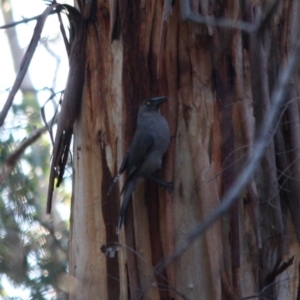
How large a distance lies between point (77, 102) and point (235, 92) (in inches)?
30.0

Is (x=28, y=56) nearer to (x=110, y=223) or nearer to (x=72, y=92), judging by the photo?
(x=72, y=92)

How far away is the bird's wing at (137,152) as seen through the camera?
3.19m

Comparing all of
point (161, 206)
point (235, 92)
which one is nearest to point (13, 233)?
point (161, 206)

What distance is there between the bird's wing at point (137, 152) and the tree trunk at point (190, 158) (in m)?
0.05

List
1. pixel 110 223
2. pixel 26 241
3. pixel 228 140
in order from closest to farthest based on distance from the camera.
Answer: pixel 228 140, pixel 110 223, pixel 26 241

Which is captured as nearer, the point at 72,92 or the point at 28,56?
the point at 28,56

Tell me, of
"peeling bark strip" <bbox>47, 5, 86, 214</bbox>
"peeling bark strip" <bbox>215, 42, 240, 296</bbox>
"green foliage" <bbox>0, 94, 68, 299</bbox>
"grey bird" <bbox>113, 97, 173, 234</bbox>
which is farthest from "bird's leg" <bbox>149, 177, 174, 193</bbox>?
"green foliage" <bbox>0, 94, 68, 299</bbox>

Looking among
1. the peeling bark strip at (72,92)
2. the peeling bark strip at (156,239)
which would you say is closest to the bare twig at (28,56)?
the peeling bark strip at (72,92)

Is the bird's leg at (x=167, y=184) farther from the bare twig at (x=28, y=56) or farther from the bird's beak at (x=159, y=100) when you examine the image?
the bare twig at (x=28, y=56)

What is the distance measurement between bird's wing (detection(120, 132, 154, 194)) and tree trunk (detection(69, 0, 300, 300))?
2.0 inches

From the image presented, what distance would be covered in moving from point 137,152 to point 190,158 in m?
0.31

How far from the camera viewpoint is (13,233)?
4.80 meters

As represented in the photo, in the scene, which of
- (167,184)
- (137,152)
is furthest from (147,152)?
(167,184)

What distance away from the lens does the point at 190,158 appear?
307 cm
